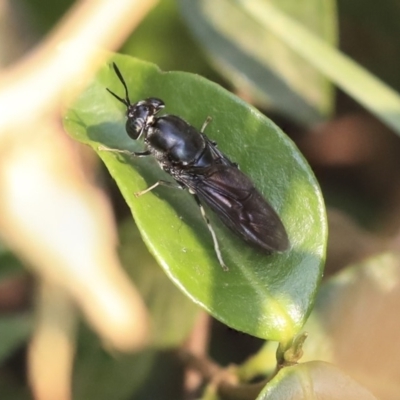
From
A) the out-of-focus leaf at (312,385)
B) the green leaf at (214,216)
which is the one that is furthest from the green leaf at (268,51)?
the out-of-focus leaf at (312,385)

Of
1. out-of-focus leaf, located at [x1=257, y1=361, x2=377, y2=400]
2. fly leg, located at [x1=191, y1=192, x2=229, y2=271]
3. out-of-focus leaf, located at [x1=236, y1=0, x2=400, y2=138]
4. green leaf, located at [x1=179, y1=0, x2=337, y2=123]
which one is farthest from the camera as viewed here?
green leaf, located at [x1=179, y1=0, x2=337, y2=123]

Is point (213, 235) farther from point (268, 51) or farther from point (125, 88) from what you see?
point (268, 51)

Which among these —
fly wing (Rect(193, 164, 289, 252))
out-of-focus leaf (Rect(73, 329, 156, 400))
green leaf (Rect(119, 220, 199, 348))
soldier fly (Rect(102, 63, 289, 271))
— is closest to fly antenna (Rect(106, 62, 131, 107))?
soldier fly (Rect(102, 63, 289, 271))

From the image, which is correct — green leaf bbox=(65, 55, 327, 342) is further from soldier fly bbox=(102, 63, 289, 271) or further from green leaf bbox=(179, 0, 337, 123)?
green leaf bbox=(179, 0, 337, 123)

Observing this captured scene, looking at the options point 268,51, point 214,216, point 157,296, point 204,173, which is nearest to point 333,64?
point 268,51

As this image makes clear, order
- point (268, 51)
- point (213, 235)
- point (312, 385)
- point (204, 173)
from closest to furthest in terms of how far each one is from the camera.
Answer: point (312, 385) → point (213, 235) → point (204, 173) → point (268, 51)
